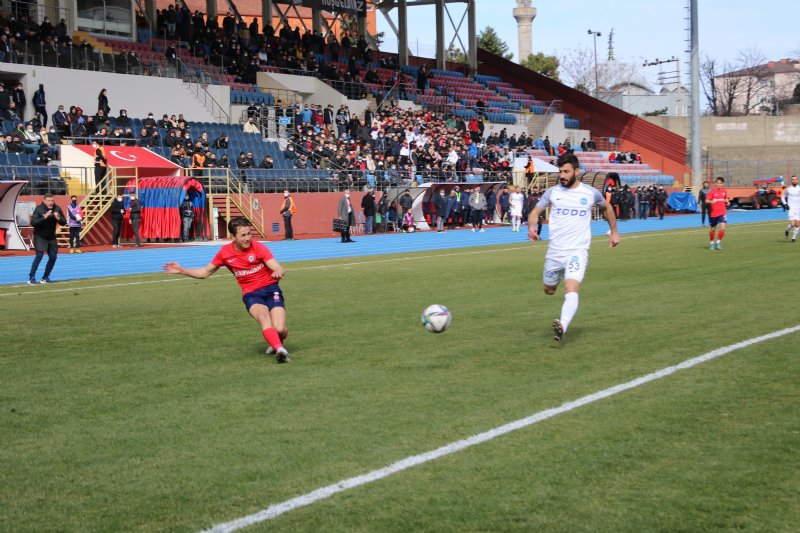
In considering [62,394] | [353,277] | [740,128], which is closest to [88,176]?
[353,277]

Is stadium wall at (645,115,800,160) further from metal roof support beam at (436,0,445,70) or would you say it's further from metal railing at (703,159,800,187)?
metal roof support beam at (436,0,445,70)

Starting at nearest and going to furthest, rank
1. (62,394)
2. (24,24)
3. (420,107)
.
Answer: (62,394), (24,24), (420,107)

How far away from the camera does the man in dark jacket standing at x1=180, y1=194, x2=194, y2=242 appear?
33250mm

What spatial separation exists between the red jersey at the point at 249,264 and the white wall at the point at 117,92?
28.4 m

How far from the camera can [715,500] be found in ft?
16.5

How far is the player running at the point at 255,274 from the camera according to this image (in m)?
9.88

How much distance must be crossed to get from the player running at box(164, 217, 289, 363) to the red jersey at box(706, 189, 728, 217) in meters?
18.3

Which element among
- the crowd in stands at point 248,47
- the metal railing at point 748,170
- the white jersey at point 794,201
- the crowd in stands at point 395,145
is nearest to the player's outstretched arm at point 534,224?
the white jersey at point 794,201

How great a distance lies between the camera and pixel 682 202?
58.0 m

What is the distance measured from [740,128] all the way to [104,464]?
75.4 meters

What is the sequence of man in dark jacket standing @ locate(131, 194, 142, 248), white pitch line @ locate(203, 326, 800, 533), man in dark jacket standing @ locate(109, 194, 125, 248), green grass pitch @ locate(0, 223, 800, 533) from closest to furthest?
1. white pitch line @ locate(203, 326, 800, 533)
2. green grass pitch @ locate(0, 223, 800, 533)
3. man in dark jacket standing @ locate(109, 194, 125, 248)
4. man in dark jacket standing @ locate(131, 194, 142, 248)

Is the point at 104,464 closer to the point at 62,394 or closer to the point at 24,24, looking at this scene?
the point at 62,394

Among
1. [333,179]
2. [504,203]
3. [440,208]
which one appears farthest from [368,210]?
[504,203]

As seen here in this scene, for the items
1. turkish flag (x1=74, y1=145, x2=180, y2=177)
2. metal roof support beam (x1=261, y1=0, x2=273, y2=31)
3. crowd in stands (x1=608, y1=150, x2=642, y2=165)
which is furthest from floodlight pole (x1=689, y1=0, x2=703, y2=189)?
turkish flag (x1=74, y1=145, x2=180, y2=177)
